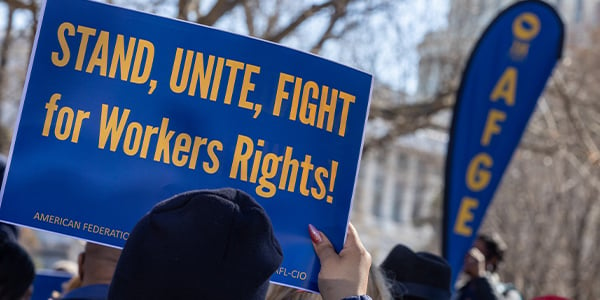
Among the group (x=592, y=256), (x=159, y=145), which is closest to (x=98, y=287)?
(x=159, y=145)

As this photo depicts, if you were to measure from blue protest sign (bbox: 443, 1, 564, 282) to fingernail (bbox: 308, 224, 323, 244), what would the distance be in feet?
13.0

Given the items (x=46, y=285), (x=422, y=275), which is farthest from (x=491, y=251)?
(x=46, y=285)

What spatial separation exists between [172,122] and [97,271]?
837 mm

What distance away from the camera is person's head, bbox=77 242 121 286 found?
11.2 feet

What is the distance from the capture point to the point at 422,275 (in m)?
3.99

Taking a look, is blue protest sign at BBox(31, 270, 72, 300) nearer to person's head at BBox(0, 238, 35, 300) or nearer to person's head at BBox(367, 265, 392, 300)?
person's head at BBox(0, 238, 35, 300)

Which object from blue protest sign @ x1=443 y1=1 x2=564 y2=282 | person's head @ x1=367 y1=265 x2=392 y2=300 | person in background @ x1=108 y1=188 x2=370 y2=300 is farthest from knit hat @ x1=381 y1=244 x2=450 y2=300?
blue protest sign @ x1=443 y1=1 x2=564 y2=282

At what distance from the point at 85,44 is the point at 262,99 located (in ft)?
1.80

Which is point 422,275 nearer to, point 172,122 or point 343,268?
point 343,268

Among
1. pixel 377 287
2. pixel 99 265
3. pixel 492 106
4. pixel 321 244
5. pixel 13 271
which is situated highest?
pixel 492 106

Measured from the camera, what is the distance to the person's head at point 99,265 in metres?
3.41

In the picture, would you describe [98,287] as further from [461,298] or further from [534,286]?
[534,286]

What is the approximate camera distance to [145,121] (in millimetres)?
2846

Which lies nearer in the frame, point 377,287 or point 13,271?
point 377,287
